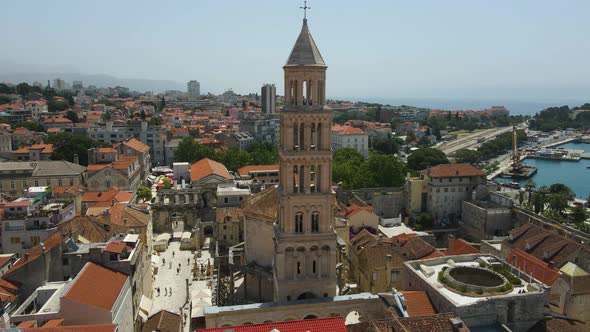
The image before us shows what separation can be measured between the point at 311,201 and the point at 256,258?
8194 mm

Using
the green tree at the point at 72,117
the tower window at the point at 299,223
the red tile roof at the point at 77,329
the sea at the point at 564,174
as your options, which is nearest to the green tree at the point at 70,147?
the green tree at the point at 72,117

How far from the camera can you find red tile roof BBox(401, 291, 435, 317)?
81.6ft

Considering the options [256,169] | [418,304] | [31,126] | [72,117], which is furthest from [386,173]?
[72,117]

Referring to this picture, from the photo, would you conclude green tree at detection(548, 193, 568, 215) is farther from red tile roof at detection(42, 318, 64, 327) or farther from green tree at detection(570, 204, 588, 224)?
red tile roof at detection(42, 318, 64, 327)

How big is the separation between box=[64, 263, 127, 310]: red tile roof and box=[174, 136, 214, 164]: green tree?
58948 millimetres

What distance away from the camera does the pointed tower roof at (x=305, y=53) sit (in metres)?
27.6

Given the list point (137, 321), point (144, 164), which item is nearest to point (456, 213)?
point (137, 321)

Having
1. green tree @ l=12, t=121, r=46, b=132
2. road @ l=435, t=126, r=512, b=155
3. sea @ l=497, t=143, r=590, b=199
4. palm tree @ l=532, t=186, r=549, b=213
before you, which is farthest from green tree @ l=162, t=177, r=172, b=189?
road @ l=435, t=126, r=512, b=155

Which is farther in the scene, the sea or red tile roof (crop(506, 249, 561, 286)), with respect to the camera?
the sea

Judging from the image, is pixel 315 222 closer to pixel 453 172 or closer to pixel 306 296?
pixel 306 296

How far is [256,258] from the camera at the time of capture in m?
34.3

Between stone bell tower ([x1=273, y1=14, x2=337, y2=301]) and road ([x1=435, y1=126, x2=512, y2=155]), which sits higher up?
stone bell tower ([x1=273, y1=14, x2=337, y2=301])

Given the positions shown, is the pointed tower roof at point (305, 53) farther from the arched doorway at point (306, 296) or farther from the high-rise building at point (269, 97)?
the high-rise building at point (269, 97)

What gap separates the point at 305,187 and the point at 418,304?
31.5 feet
